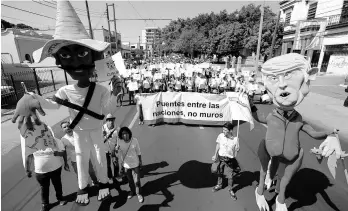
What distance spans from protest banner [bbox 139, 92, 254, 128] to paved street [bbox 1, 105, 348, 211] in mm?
1543

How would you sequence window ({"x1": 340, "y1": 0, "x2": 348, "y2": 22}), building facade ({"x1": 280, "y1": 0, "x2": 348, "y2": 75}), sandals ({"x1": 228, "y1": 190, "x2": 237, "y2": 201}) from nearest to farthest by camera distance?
sandals ({"x1": 228, "y1": 190, "x2": 237, "y2": 201}) → window ({"x1": 340, "y1": 0, "x2": 348, "y2": 22}) → building facade ({"x1": 280, "y1": 0, "x2": 348, "y2": 75})

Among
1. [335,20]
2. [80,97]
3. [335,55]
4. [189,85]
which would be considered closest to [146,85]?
[189,85]

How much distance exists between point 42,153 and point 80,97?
1.15 metres

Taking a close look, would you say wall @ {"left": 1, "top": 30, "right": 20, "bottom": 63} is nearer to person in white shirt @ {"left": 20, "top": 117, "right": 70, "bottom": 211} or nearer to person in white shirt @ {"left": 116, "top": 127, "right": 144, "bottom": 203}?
person in white shirt @ {"left": 20, "top": 117, "right": 70, "bottom": 211}

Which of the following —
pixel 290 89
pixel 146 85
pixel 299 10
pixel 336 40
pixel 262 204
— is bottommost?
pixel 262 204

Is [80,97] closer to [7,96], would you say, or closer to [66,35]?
[66,35]

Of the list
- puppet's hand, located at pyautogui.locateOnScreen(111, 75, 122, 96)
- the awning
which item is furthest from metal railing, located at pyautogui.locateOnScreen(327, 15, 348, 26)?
puppet's hand, located at pyautogui.locateOnScreen(111, 75, 122, 96)

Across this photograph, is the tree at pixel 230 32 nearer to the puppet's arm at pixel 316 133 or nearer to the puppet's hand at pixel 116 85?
the puppet's arm at pixel 316 133

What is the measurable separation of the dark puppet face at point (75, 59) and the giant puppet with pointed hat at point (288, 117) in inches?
98.7

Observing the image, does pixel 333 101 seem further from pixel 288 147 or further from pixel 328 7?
pixel 328 7

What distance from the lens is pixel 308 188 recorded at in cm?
401

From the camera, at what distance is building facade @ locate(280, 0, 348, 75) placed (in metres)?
18.5

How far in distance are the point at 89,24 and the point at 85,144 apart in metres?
14.0

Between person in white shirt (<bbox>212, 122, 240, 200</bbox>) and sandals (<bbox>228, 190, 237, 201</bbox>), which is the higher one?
person in white shirt (<bbox>212, 122, 240, 200</bbox>)
